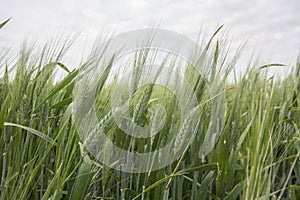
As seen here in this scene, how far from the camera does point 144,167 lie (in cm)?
76

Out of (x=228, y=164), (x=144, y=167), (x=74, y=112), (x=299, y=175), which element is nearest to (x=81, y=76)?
(x=74, y=112)

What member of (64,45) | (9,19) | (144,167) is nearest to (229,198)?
(144,167)

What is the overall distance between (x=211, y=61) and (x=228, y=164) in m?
0.26

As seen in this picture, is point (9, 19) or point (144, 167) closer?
point (144, 167)

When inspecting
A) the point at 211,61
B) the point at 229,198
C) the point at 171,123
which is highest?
the point at 211,61

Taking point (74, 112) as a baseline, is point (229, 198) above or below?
below

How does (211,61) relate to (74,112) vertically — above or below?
above

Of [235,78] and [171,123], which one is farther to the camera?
[235,78]

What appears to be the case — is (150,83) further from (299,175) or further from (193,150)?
(299,175)

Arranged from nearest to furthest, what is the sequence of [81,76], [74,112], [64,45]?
[74,112]
[81,76]
[64,45]

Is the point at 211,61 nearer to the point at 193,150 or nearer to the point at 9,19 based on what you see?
the point at 193,150

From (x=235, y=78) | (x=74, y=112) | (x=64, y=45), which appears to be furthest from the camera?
(x=235, y=78)

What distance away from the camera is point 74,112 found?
2.23 ft

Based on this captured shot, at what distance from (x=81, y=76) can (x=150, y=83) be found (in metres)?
0.17
